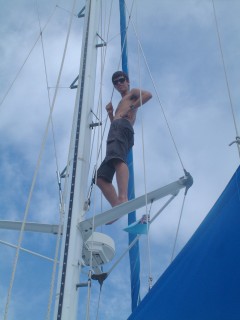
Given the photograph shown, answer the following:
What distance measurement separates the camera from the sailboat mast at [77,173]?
3283 millimetres

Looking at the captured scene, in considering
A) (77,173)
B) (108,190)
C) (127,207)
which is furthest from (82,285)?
(108,190)

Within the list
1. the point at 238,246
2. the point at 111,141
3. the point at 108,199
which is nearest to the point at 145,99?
the point at 111,141

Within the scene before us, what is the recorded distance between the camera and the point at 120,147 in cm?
443

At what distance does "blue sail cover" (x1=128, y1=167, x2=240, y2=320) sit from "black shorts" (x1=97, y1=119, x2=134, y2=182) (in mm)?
1581

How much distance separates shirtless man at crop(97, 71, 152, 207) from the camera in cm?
424

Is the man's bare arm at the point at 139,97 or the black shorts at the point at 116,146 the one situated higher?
the man's bare arm at the point at 139,97

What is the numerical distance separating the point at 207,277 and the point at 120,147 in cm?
204

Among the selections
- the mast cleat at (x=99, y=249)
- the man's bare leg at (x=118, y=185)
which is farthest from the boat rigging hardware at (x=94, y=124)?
the mast cleat at (x=99, y=249)

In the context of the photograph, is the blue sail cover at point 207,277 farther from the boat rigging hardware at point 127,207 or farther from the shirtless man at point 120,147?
the shirtless man at point 120,147

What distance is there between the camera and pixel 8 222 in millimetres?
4121

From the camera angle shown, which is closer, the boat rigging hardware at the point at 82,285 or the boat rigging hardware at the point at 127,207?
the boat rigging hardware at the point at 82,285

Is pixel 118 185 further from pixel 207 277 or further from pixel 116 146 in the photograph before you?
pixel 207 277

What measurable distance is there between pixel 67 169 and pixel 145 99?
1.29 metres

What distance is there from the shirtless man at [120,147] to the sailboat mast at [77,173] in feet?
1.02
